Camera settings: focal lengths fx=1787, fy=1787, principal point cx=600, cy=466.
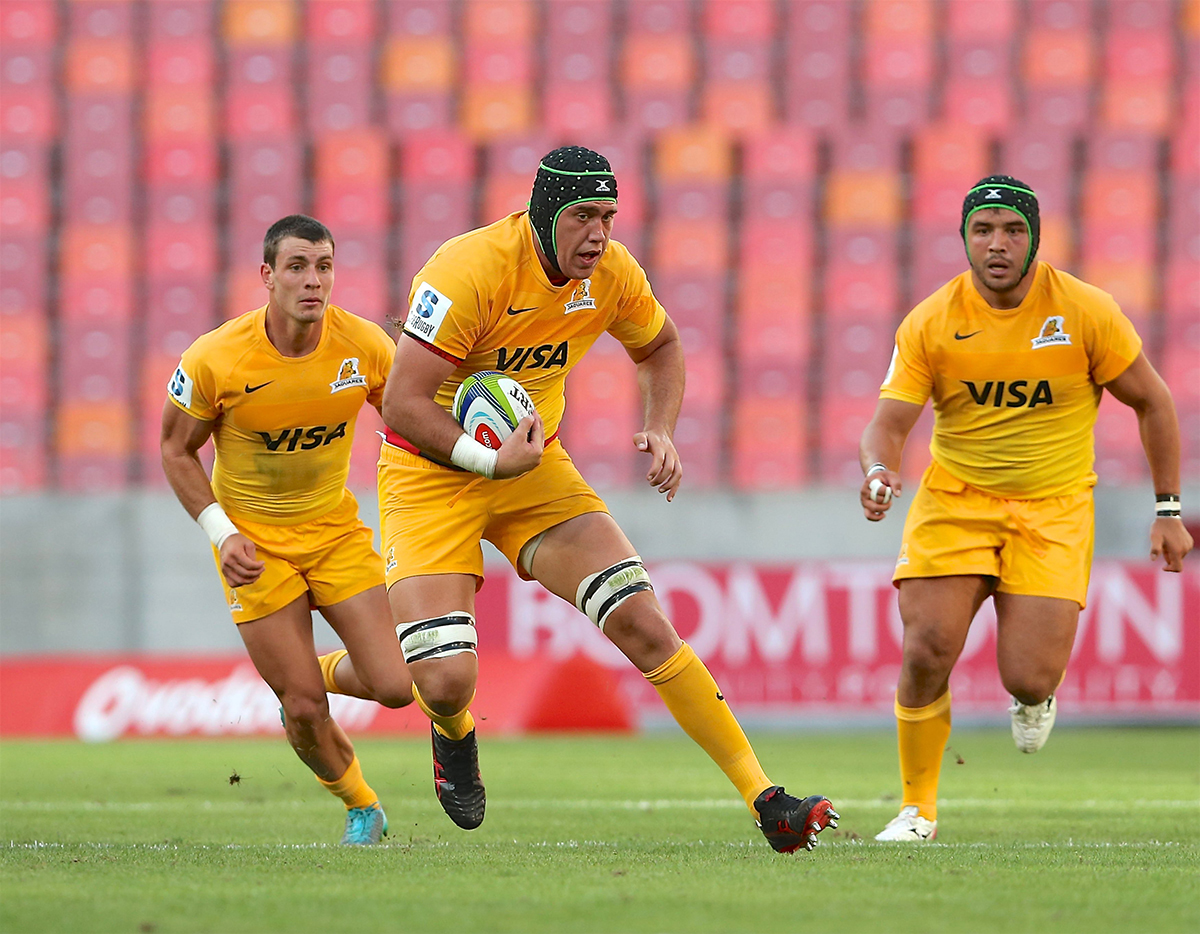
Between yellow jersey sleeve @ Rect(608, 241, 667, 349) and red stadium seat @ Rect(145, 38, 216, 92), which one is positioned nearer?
yellow jersey sleeve @ Rect(608, 241, 667, 349)

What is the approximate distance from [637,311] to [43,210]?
15.8 m

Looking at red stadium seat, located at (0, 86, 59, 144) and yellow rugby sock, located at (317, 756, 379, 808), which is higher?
red stadium seat, located at (0, 86, 59, 144)

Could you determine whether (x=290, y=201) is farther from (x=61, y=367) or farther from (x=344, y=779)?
(x=344, y=779)

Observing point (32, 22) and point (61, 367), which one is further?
point (32, 22)

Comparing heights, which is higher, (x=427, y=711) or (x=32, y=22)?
(x=32, y=22)

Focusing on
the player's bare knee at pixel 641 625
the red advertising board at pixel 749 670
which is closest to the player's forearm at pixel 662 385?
the player's bare knee at pixel 641 625

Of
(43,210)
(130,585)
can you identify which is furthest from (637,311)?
(43,210)

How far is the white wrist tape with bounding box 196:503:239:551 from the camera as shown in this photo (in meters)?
6.53

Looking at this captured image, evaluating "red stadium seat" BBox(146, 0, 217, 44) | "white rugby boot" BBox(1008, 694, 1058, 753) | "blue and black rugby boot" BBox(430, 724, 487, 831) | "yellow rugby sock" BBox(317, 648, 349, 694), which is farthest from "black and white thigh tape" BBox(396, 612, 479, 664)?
"red stadium seat" BBox(146, 0, 217, 44)

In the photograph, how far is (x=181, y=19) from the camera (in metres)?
22.0

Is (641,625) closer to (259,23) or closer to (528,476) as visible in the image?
(528,476)

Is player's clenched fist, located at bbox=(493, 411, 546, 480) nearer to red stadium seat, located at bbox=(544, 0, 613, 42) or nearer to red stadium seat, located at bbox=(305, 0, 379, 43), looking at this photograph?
red stadium seat, located at bbox=(544, 0, 613, 42)

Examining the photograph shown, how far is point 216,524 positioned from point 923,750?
2.81m

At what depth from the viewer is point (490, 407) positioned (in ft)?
19.7
